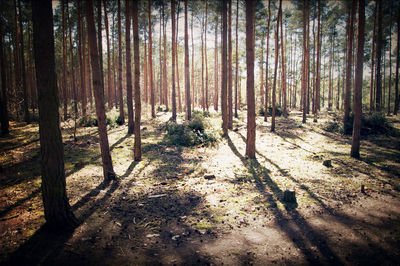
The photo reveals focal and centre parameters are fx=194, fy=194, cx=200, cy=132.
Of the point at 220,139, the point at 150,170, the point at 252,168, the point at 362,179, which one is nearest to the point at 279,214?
the point at 252,168

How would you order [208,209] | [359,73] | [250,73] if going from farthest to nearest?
1. [250,73]
2. [359,73]
3. [208,209]

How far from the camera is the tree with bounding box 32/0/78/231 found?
3.30 metres

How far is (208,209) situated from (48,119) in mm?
3845

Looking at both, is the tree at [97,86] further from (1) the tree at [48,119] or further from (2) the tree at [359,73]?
(2) the tree at [359,73]

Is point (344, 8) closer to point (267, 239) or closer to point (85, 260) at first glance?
point (267, 239)

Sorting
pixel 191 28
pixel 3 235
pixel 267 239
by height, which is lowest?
pixel 267 239

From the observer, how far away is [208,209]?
4.82 m

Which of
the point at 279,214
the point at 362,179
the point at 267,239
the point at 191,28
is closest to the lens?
the point at 267,239

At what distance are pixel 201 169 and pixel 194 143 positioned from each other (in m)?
3.46

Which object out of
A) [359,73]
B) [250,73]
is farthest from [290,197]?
[359,73]

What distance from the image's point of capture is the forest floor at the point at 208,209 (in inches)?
129

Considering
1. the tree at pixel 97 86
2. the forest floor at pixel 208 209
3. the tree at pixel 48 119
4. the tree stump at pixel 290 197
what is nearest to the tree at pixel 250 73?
the forest floor at pixel 208 209

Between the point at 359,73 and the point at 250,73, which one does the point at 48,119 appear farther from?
the point at 359,73

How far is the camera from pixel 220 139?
12.0 metres
